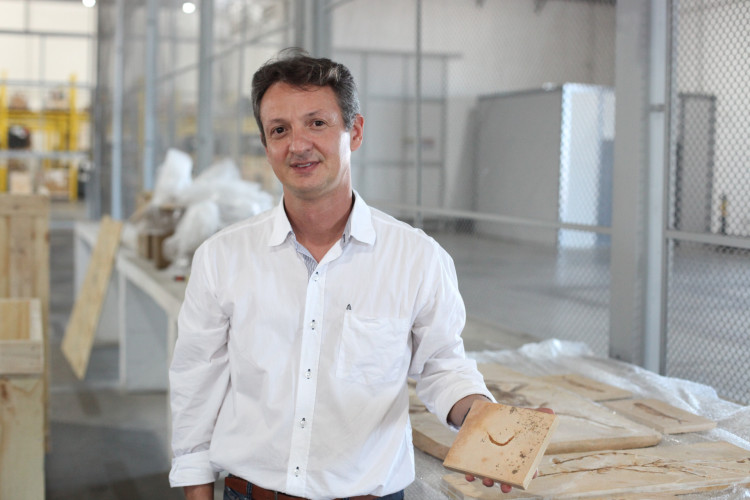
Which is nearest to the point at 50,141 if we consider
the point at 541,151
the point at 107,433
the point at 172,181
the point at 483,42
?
the point at 172,181

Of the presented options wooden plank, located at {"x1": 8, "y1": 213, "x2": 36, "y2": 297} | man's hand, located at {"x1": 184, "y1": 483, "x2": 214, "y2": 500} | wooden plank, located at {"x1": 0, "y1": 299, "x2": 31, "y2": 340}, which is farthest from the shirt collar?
wooden plank, located at {"x1": 8, "y1": 213, "x2": 36, "y2": 297}

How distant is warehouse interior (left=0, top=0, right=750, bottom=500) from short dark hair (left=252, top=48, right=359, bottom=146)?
851 millimetres

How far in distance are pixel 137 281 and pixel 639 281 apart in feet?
10.9

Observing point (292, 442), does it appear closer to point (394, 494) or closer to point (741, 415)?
point (394, 494)

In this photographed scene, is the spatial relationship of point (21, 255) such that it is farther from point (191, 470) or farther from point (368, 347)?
point (368, 347)

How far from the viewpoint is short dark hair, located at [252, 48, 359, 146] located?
Result: 65.2 inches

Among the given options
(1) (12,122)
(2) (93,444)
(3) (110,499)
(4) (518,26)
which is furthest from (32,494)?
(1) (12,122)

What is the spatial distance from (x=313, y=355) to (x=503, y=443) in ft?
1.40

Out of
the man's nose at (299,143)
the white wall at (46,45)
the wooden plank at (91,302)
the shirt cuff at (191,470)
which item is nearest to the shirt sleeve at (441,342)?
the man's nose at (299,143)

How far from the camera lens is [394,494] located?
5.80 feet

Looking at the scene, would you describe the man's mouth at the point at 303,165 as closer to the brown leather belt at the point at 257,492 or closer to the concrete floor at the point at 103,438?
the brown leather belt at the point at 257,492

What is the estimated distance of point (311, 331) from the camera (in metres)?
1.71

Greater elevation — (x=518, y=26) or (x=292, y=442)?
(x=518, y=26)

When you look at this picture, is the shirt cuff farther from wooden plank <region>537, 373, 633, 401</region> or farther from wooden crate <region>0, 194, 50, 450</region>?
wooden crate <region>0, 194, 50, 450</region>
